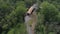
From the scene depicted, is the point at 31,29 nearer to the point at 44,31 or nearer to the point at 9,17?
the point at 44,31

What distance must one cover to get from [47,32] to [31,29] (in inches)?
60.7

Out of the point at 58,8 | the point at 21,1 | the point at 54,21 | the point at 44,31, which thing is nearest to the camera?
the point at 44,31

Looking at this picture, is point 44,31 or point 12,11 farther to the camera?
point 12,11

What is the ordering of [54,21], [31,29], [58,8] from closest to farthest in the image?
[31,29], [54,21], [58,8]

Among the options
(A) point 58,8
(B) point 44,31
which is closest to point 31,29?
(B) point 44,31

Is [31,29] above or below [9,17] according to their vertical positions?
above

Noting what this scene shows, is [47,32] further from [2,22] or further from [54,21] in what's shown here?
[2,22]

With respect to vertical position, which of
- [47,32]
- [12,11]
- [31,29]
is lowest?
[47,32]

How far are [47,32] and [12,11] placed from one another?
857mm

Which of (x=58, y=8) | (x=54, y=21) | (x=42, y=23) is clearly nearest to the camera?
(x=42, y=23)

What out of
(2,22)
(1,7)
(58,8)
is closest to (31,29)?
(2,22)

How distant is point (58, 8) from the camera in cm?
539

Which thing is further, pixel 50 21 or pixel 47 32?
pixel 50 21

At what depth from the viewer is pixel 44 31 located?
441 cm
